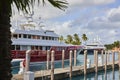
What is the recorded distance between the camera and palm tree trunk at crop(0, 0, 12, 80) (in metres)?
5.61

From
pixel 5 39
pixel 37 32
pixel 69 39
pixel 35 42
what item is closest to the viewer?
pixel 5 39

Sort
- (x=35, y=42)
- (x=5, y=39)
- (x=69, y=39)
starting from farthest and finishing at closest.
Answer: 1. (x=69, y=39)
2. (x=35, y=42)
3. (x=5, y=39)

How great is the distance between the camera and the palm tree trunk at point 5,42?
18.4ft

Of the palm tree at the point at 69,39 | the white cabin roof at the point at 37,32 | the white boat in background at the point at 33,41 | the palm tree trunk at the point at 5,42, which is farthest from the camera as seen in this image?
the palm tree at the point at 69,39

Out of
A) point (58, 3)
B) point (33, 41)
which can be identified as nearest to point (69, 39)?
point (33, 41)

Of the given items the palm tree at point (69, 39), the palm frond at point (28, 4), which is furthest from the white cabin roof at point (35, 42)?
the palm tree at point (69, 39)

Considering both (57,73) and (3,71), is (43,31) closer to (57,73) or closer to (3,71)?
(57,73)

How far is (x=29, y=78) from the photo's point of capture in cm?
775

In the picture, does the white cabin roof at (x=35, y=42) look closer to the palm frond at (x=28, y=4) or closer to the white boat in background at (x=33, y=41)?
the white boat in background at (x=33, y=41)

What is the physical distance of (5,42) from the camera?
5.65 m

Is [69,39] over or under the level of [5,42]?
under

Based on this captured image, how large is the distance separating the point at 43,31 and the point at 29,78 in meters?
47.5

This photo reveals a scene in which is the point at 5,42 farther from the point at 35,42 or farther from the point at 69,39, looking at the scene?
the point at 69,39

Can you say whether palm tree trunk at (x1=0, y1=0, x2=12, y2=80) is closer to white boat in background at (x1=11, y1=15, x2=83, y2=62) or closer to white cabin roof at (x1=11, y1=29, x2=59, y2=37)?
white boat in background at (x1=11, y1=15, x2=83, y2=62)
